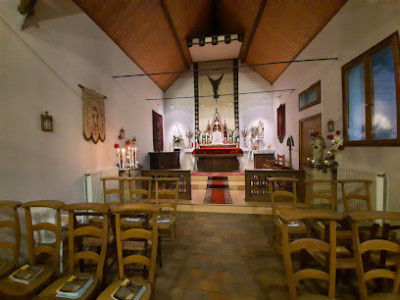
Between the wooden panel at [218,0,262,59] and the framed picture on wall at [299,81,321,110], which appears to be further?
the wooden panel at [218,0,262,59]

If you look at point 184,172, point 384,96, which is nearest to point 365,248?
point 384,96

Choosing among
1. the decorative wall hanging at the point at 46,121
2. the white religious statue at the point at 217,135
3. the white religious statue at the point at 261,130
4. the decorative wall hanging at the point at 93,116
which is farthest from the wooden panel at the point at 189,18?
the white religious statue at the point at 261,130

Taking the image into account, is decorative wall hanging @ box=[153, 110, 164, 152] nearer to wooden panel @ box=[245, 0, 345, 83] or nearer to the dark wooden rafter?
the dark wooden rafter

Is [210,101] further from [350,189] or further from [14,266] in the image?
[14,266]

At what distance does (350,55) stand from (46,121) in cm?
497

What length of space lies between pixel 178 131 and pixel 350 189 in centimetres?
683

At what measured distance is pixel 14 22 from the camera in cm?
229

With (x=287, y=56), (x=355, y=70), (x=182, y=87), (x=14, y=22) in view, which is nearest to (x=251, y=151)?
(x=287, y=56)

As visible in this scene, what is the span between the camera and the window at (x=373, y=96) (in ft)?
8.00

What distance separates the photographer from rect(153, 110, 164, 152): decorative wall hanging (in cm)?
739

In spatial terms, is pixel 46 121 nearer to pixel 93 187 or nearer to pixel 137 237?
pixel 93 187

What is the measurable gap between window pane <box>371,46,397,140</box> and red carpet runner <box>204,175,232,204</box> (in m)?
2.88

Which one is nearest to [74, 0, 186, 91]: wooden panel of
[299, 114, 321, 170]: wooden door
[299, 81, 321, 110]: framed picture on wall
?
[299, 81, 321, 110]: framed picture on wall

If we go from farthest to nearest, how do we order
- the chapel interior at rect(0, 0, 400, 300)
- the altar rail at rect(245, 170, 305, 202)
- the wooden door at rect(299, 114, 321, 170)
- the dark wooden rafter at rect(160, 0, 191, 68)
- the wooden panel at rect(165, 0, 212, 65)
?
the wooden panel at rect(165, 0, 212, 65)
the dark wooden rafter at rect(160, 0, 191, 68)
the wooden door at rect(299, 114, 321, 170)
the altar rail at rect(245, 170, 305, 202)
the chapel interior at rect(0, 0, 400, 300)
